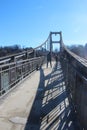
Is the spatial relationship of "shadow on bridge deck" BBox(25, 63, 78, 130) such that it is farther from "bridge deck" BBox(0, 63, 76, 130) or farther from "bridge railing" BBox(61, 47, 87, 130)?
"bridge railing" BBox(61, 47, 87, 130)

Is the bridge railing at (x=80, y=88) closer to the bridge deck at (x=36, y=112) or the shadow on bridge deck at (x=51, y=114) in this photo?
the shadow on bridge deck at (x=51, y=114)

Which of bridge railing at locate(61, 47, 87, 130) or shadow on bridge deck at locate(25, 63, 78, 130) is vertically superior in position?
bridge railing at locate(61, 47, 87, 130)

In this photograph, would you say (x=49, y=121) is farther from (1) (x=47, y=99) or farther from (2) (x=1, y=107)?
(1) (x=47, y=99)

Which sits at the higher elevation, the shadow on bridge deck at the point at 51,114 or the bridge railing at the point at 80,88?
the bridge railing at the point at 80,88

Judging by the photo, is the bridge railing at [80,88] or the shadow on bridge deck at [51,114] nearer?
the bridge railing at [80,88]

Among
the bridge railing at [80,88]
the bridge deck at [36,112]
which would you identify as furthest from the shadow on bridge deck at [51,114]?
the bridge railing at [80,88]

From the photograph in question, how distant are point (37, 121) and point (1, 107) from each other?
1.15m

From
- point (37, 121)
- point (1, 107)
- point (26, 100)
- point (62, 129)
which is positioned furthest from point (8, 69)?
point (62, 129)

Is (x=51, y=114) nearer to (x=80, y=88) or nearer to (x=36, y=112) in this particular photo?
(x=36, y=112)

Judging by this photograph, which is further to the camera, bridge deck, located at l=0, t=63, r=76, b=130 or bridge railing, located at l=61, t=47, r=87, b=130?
bridge deck, located at l=0, t=63, r=76, b=130

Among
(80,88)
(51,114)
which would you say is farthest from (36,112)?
(80,88)

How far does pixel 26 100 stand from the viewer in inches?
242

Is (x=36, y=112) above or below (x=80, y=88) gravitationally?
below

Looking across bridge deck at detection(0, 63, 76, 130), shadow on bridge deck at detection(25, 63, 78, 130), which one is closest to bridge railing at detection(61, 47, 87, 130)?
shadow on bridge deck at detection(25, 63, 78, 130)
